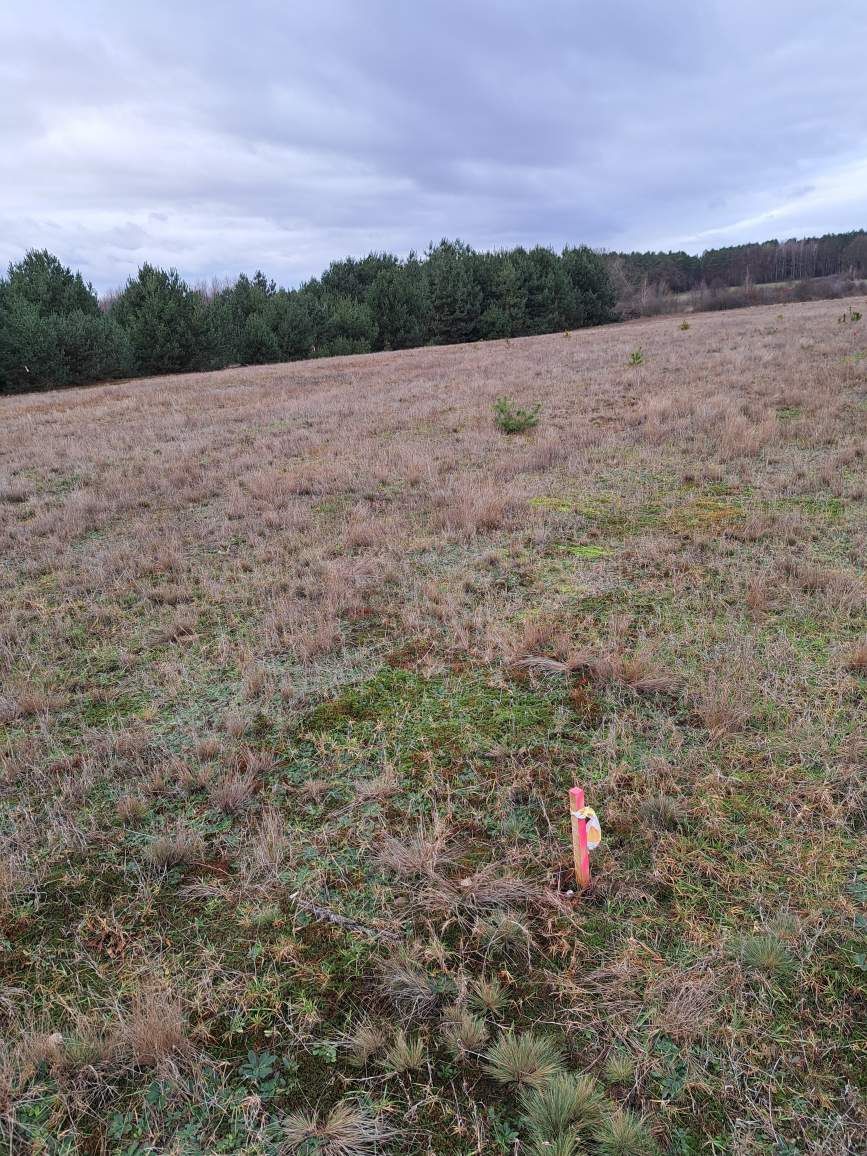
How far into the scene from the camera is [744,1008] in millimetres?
2047

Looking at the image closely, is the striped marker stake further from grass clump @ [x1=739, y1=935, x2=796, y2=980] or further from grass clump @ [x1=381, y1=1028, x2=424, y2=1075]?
grass clump @ [x1=381, y1=1028, x2=424, y2=1075]

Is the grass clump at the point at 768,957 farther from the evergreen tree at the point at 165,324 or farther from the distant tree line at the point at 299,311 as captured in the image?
the evergreen tree at the point at 165,324

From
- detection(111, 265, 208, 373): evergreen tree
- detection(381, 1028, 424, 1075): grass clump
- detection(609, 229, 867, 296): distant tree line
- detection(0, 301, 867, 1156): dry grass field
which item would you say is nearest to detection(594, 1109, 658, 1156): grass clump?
detection(0, 301, 867, 1156): dry grass field

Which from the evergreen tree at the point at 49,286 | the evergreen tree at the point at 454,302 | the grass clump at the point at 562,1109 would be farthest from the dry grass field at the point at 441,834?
the evergreen tree at the point at 454,302

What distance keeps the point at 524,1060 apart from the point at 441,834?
102cm

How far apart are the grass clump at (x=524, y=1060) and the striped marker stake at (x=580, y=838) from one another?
0.62 meters

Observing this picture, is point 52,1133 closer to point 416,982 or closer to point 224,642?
point 416,982

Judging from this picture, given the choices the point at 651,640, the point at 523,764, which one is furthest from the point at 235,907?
the point at 651,640

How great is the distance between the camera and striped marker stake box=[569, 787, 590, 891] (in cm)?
231

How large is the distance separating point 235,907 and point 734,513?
6268 mm

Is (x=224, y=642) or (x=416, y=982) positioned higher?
(x=224, y=642)

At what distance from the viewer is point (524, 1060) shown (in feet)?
6.27

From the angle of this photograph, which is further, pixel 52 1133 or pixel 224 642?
pixel 224 642

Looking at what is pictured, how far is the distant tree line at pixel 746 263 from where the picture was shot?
7950 cm
